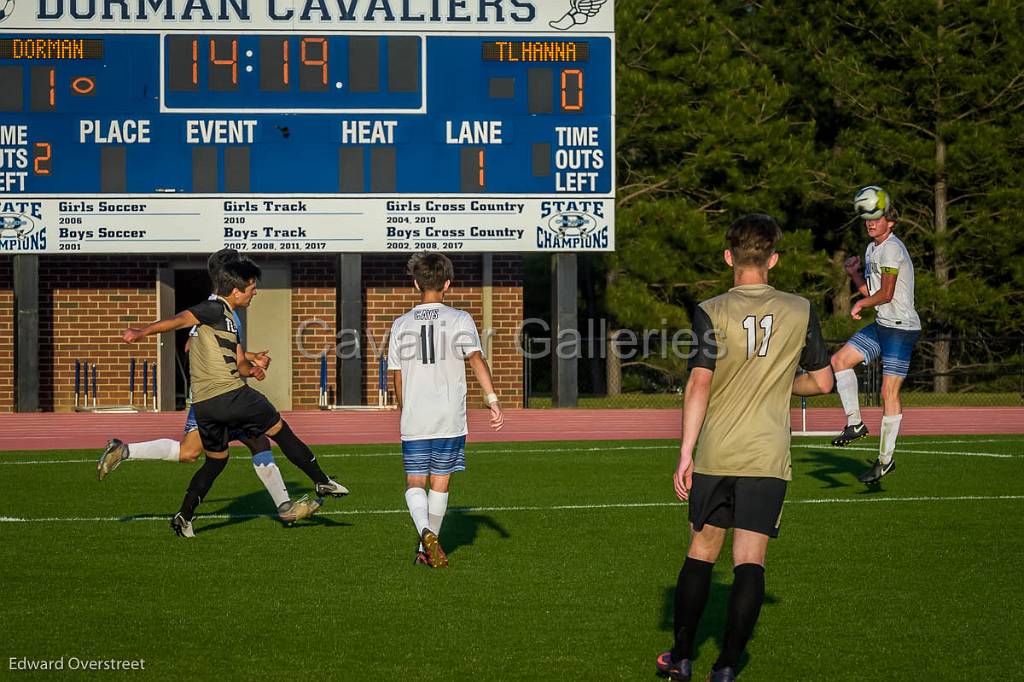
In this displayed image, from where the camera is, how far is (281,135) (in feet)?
84.1

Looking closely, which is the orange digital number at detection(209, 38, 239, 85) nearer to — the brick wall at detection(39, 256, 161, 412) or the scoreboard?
the scoreboard

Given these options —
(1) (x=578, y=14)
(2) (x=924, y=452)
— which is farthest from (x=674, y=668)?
(1) (x=578, y=14)

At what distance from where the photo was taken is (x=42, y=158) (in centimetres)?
2561

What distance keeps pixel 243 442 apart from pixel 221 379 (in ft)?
1.55

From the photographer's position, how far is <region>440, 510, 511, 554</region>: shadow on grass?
9.99 meters

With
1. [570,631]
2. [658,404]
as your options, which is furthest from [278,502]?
[658,404]

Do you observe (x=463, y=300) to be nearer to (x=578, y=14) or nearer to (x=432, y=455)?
(x=578, y=14)

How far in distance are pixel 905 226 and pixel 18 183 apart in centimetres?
2150

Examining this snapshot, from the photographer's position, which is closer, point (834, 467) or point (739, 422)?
point (739, 422)

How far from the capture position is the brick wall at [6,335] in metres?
29.2

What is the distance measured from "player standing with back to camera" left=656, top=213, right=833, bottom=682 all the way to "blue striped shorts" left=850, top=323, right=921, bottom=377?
20.4 ft

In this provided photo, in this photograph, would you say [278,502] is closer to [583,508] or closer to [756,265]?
[583,508]

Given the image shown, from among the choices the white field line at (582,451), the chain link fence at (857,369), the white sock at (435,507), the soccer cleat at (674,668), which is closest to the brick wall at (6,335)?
the chain link fence at (857,369)

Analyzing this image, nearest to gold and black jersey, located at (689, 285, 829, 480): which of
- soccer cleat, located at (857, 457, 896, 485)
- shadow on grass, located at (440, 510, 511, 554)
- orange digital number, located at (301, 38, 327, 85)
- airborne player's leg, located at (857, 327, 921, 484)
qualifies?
shadow on grass, located at (440, 510, 511, 554)
